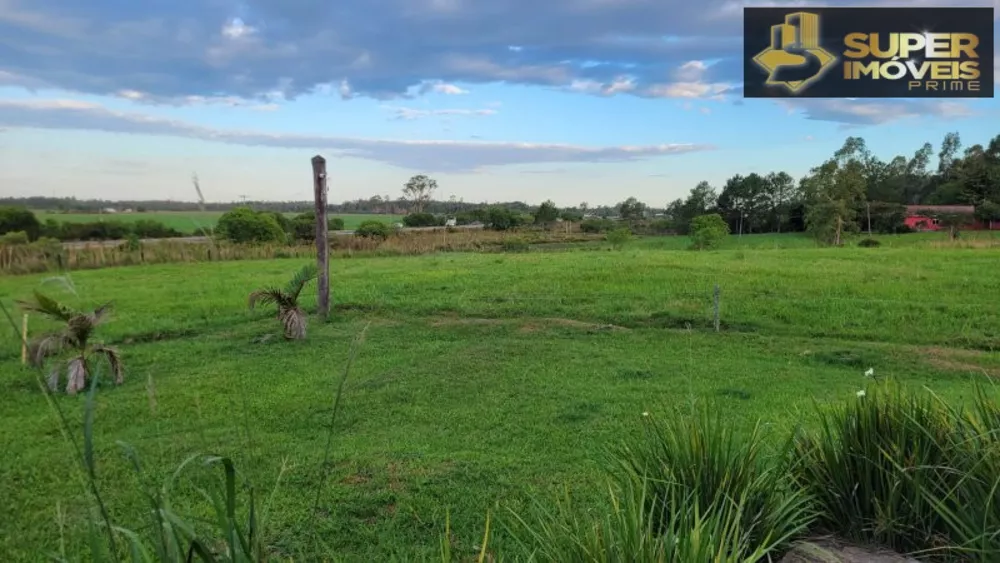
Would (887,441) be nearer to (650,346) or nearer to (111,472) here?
(111,472)

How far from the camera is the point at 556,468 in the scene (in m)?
4.10

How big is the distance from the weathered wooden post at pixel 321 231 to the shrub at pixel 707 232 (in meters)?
20.9

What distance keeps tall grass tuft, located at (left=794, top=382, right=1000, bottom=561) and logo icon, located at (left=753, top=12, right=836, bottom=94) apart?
377 inches

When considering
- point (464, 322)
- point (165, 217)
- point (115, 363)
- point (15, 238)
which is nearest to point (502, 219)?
point (464, 322)

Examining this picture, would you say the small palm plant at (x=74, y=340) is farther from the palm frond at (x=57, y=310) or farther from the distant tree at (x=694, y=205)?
the distant tree at (x=694, y=205)

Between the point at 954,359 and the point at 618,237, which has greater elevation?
the point at 618,237

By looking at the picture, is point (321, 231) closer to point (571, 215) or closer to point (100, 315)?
point (100, 315)

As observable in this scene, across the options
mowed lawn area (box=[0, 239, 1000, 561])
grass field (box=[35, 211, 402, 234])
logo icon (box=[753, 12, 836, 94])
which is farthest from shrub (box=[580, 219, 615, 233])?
grass field (box=[35, 211, 402, 234])

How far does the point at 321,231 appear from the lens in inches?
385

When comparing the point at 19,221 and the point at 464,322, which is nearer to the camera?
the point at 19,221

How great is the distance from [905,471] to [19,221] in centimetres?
318

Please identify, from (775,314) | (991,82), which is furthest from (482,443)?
(991,82)

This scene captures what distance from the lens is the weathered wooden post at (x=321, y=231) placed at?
953cm

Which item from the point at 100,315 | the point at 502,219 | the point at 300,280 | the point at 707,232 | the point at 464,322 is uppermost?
the point at 502,219
